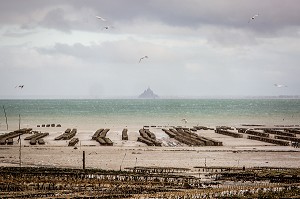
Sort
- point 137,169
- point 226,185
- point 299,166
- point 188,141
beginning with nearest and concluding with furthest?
point 226,185
point 137,169
point 299,166
point 188,141

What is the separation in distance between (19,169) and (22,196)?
33.6 ft

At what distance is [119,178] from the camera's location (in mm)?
33938

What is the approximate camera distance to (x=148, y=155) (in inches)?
1980

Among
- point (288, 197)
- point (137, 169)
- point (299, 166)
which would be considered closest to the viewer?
point (288, 197)

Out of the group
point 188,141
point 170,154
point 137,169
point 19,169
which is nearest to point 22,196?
point 19,169

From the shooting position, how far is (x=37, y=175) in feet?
113

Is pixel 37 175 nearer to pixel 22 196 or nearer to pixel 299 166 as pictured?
pixel 22 196

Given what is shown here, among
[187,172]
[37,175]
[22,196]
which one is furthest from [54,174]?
[187,172]

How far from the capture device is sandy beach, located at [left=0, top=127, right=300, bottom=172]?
144ft

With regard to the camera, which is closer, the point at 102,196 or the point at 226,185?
the point at 102,196

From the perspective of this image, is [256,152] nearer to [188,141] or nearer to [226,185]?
[188,141]

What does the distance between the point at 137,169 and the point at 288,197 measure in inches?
654

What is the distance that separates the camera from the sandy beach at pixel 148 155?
144 ft

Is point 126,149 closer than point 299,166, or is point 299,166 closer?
point 299,166
